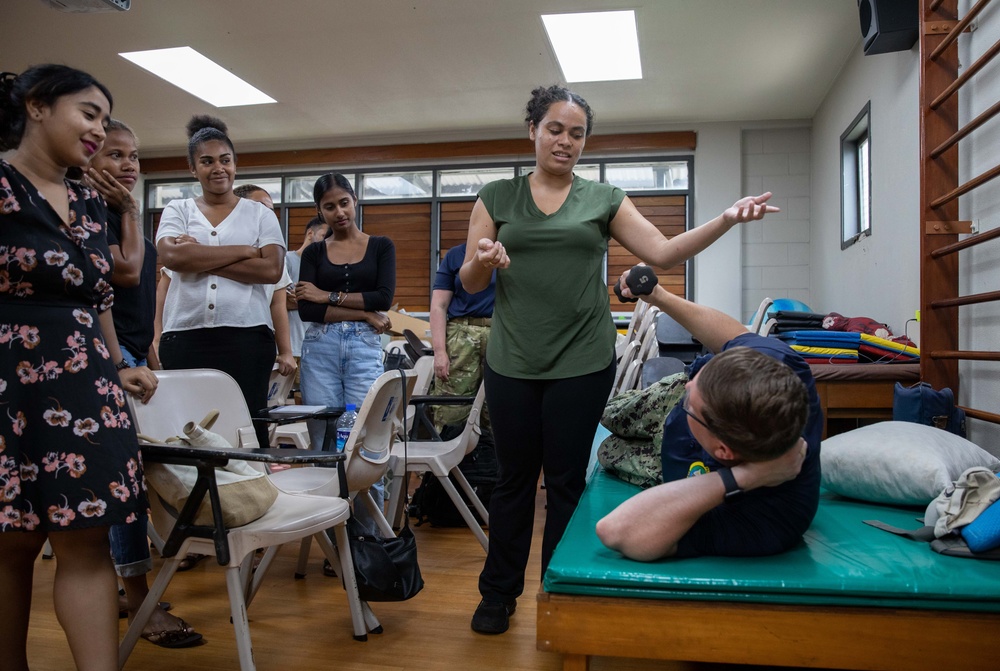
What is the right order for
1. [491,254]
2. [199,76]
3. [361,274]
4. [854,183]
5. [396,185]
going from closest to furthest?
[491,254] → [361,274] → [854,183] → [199,76] → [396,185]

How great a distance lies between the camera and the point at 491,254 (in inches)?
72.0

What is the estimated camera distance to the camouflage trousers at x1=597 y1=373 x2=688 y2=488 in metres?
2.11

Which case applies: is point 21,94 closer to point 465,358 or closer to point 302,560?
point 302,560

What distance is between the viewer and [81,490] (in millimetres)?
1444

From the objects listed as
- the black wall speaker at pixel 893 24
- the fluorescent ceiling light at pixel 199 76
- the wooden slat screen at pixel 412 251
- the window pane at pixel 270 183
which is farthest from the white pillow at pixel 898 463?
the window pane at pixel 270 183

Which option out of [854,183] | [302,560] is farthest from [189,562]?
[854,183]

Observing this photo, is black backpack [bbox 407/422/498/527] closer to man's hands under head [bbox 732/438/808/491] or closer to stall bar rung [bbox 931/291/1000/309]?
stall bar rung [bbox 931/291/1000/309]

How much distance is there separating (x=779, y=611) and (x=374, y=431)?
1.36 metres

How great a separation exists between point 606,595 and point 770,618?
0.30 meters

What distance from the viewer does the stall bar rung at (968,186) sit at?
101 inches

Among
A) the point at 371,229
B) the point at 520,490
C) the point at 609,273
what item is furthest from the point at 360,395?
the point at 371,229

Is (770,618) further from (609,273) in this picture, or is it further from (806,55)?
(609,273)

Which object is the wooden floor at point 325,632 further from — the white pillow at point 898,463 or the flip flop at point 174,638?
the white pillow at point 898,463

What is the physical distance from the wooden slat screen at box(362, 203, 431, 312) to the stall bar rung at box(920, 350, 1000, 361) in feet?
19.8
